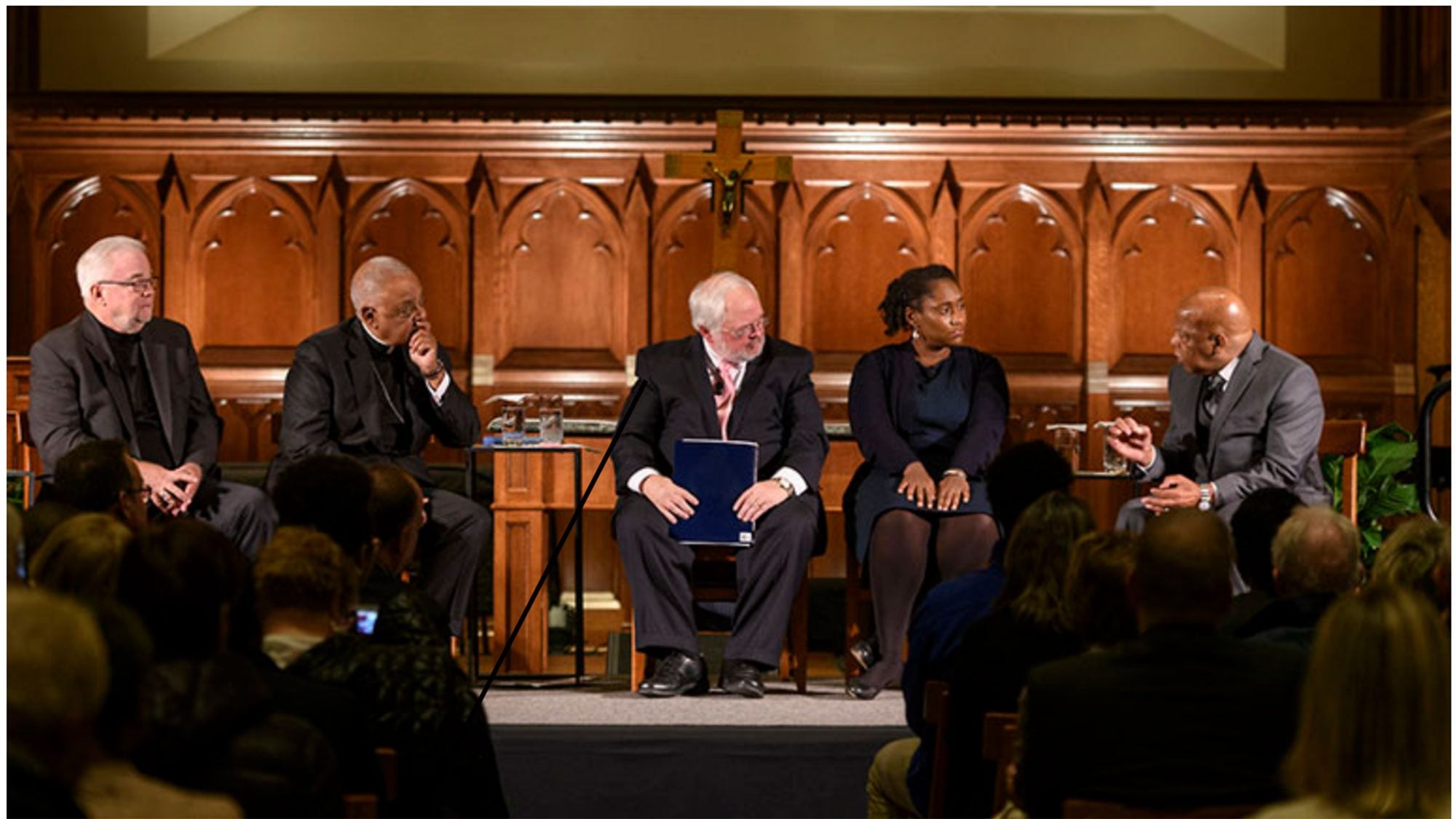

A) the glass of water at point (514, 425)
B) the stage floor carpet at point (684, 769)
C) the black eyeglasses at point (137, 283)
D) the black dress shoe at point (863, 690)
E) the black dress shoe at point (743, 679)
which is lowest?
the stage floor carpet at point (684, 769)

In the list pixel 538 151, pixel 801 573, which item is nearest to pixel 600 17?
pixel 538 151

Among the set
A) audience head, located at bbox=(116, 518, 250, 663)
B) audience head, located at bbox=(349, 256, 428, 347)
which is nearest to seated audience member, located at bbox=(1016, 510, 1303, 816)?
audience head, located at bbox=(116, 518, 250, 663)

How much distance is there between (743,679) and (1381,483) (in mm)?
3348

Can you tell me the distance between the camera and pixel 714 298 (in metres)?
7.32

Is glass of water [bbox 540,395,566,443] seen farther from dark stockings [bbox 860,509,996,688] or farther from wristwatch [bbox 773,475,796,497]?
dark stockings [bbox 860,509,996,688]

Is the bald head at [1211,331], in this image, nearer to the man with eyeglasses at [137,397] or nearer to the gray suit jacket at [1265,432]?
the gray suit jacket at [1265,432]

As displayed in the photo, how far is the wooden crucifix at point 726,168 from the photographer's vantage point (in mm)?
8844

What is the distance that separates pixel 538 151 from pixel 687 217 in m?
0.81

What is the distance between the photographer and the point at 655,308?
10422 mm

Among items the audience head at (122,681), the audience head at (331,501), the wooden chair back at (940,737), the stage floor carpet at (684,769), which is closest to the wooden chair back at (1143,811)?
the wooden chair back at (940,737)

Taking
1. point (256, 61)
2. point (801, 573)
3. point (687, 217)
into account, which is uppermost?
point (256, 61)

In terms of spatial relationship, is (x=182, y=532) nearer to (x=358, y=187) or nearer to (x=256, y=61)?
(x=358, y=187)

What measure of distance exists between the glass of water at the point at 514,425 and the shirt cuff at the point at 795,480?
93 centimetres

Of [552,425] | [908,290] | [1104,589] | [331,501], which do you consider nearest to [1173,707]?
[1104,589]
